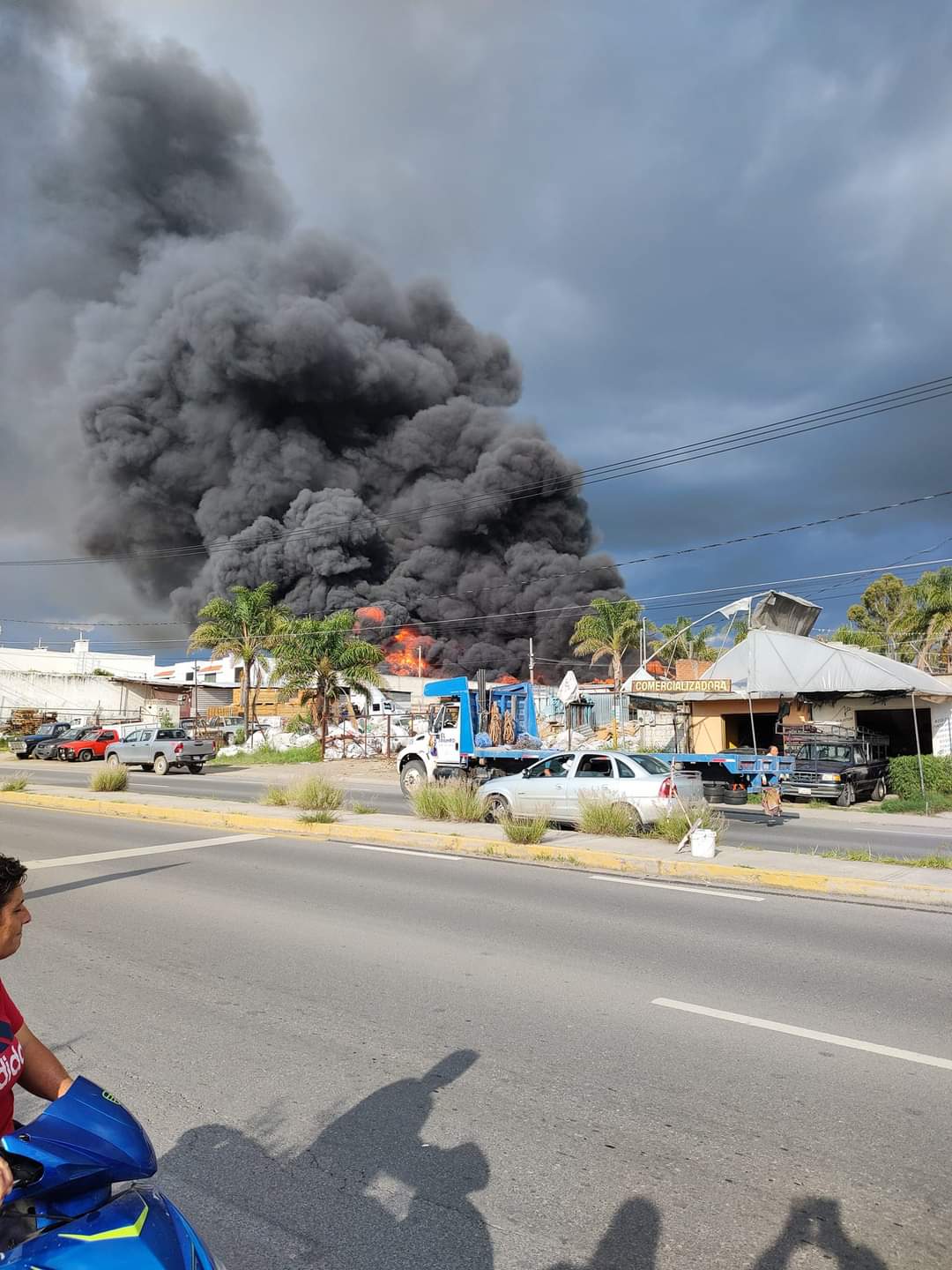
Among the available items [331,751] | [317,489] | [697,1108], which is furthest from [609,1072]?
[317,489]

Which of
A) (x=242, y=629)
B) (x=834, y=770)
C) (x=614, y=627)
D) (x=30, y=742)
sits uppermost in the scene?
(x=614, y=627)

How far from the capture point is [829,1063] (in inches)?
169

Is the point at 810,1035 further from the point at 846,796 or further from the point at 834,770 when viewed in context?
the point at 846,796

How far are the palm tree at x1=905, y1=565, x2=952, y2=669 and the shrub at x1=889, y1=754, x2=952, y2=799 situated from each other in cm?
1749

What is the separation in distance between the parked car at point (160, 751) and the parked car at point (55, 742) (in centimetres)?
698

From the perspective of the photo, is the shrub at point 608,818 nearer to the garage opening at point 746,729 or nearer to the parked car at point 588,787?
the parked car at point 588,787

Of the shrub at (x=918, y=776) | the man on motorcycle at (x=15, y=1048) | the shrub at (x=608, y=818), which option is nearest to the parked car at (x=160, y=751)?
the shrub at (x=608, y=818)

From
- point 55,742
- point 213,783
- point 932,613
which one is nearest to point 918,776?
point 213,783

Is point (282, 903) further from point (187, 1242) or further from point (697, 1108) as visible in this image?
point (187, 1242)

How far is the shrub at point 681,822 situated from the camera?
1109 cm

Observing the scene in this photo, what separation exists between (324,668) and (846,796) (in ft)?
68.0

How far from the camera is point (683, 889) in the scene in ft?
28.9

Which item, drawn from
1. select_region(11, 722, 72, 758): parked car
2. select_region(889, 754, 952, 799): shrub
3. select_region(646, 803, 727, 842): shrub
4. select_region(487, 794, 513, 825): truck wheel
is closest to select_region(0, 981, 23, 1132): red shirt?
select_region(646, 803, 727, 842): shrub

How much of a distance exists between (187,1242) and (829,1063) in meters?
3.60
